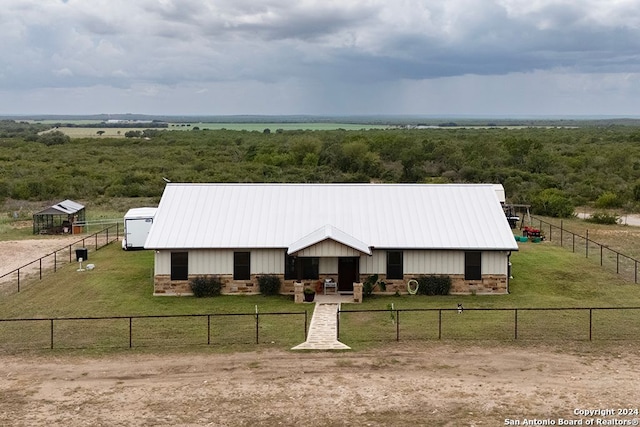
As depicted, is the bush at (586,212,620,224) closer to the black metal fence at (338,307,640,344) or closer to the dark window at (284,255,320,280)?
the black metal fence at (338,307,640,344)

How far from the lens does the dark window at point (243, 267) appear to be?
2706 cm

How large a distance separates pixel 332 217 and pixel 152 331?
1019 centimetres

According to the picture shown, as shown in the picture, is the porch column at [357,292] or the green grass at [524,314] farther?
the porch column at [357,292]

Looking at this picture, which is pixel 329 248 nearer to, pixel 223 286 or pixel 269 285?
pixel 269 285

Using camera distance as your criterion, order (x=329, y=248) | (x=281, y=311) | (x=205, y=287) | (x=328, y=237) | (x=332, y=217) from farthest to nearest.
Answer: (x=332, y=217) → (x=205, y=287) → (x=329, y=248) → (x=328, y=237) → (x=281, y=311)

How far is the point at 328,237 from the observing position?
85.2 ft

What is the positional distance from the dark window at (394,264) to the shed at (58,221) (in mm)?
24473

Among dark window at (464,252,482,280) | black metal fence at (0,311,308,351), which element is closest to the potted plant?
black metal fence at (0,311,308,351)

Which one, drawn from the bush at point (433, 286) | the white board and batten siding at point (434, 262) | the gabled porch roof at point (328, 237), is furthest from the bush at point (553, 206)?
the gabled porch roof at point (328, 237)

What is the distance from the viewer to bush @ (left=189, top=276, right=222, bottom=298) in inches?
1047

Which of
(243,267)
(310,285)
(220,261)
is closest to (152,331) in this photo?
(220,261)

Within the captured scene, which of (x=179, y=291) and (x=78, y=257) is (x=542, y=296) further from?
(x=78, y=257)

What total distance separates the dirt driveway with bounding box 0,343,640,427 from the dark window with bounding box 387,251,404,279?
23.9 ft

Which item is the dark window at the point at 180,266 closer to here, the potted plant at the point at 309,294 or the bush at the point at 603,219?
the potted plant at the point at 309,294
